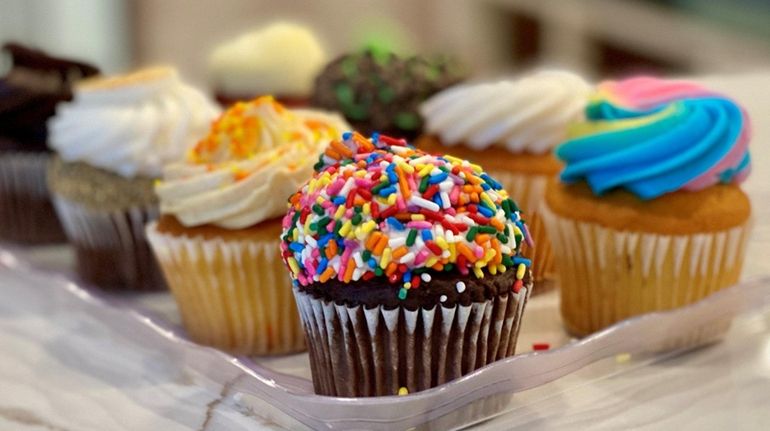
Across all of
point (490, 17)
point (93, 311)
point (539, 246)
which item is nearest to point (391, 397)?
point (539, 246)

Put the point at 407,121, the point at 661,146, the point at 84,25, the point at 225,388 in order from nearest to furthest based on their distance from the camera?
the point at 225,388, the point at 661,146, the point at 407,121, the point at 84,25

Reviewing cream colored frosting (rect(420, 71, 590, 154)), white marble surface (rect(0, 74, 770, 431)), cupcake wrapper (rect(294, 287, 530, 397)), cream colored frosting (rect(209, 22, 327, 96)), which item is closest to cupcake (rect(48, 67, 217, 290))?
white marble surface (rect(0, 74, 770, 431))

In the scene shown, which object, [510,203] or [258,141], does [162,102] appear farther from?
[510,203]

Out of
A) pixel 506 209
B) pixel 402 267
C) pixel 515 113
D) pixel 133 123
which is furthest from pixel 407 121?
pixel 402 267

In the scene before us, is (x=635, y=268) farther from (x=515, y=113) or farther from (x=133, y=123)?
(x=133, y=123)

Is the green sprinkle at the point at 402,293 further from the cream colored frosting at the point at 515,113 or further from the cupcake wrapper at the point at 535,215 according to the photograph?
the cream colored frosting at the point at 515,113

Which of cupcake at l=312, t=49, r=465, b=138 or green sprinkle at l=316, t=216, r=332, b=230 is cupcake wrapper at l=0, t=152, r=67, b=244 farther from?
green sprinkle at l=316, t=216, r=332, b=230
